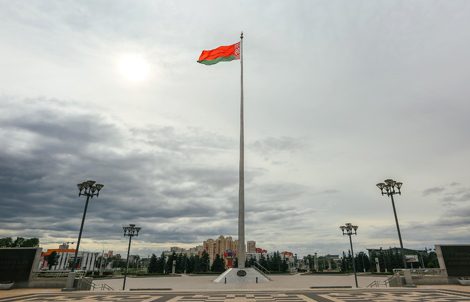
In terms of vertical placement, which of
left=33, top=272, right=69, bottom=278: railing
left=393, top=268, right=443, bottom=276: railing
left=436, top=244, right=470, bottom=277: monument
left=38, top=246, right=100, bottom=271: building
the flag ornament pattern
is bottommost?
left=38, top=246, right=100, bottom=271: building

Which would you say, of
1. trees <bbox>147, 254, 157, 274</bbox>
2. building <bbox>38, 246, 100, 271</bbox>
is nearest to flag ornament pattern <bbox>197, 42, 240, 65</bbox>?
trees <bbox>147, 254, 157, 274</bbox>

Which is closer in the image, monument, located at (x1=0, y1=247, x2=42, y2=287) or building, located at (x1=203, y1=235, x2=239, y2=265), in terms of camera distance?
monument, located at (x1=0, y1=247, x2=42, y2=287)

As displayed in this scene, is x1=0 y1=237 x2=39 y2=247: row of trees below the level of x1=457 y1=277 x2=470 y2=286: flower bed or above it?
above

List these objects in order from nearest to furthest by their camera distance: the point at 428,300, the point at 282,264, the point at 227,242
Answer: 1. the point at 428,300
2. the point at 282,264
3. the point at 227,242

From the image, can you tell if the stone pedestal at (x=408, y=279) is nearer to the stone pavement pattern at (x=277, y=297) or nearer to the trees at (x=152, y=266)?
the stone pavement pattern at (x=277, y=297)

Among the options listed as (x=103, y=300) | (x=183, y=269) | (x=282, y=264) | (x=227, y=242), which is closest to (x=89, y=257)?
(x=227, y=242)

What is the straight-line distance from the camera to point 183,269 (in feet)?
244

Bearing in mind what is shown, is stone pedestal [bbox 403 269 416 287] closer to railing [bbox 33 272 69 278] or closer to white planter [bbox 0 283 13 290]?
railing [bbox 33 272 69 278]

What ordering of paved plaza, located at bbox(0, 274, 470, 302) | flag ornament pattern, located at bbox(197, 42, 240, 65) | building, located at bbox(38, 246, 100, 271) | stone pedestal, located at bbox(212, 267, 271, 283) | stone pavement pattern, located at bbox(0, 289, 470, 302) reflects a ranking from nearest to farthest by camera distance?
stone pavement pattern, located at bbox(0, 289, 470, 302)
paved plaza, located at bbox(0, 274, 470, 302)
stone pedestal, located at bbox(212, 267, 271, 283)
flag ornament pattern, located at bbox(197, 42, 240, 65)
building, located at bbox(38, 246, 100, 271)

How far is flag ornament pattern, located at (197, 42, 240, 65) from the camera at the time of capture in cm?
3356

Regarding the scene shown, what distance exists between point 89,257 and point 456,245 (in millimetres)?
167000

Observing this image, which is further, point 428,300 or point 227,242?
point 227,242

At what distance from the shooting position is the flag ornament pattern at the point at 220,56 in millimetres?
33562

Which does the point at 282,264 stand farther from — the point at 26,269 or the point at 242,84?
the point at 26,269
